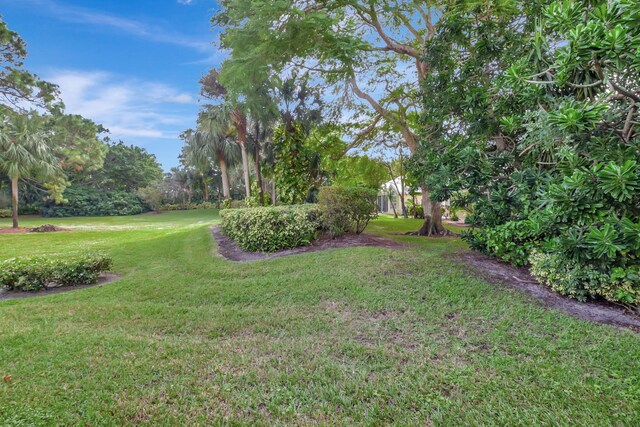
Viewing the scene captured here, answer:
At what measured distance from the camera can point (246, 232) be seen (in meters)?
8.54

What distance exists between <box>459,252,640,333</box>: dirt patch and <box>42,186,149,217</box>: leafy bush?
112ft

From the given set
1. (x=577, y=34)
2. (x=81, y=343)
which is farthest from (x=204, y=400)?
(x=577, y=34)

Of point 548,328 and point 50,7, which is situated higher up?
point 50,7

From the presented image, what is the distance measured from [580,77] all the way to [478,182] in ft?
6.98

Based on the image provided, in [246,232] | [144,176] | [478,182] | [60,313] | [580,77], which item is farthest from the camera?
[144,176]

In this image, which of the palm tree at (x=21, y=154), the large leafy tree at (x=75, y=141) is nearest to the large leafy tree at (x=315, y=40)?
the palm tree at (x=21, y=154)

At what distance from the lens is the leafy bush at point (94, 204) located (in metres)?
28.2

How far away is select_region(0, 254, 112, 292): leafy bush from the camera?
544cm

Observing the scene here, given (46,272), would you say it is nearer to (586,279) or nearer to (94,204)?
(586,279)

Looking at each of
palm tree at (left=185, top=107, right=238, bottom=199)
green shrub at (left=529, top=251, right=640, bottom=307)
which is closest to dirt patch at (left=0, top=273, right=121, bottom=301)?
green shrub at (left=529, top=251, right=640, bottom=307)

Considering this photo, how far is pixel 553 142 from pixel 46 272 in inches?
342

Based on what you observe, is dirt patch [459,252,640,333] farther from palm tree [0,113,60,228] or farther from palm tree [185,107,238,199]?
palm tree [0,113,60,228]

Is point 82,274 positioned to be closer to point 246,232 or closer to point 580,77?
point 246,232

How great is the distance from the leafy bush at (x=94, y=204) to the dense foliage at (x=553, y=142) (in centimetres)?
3361
